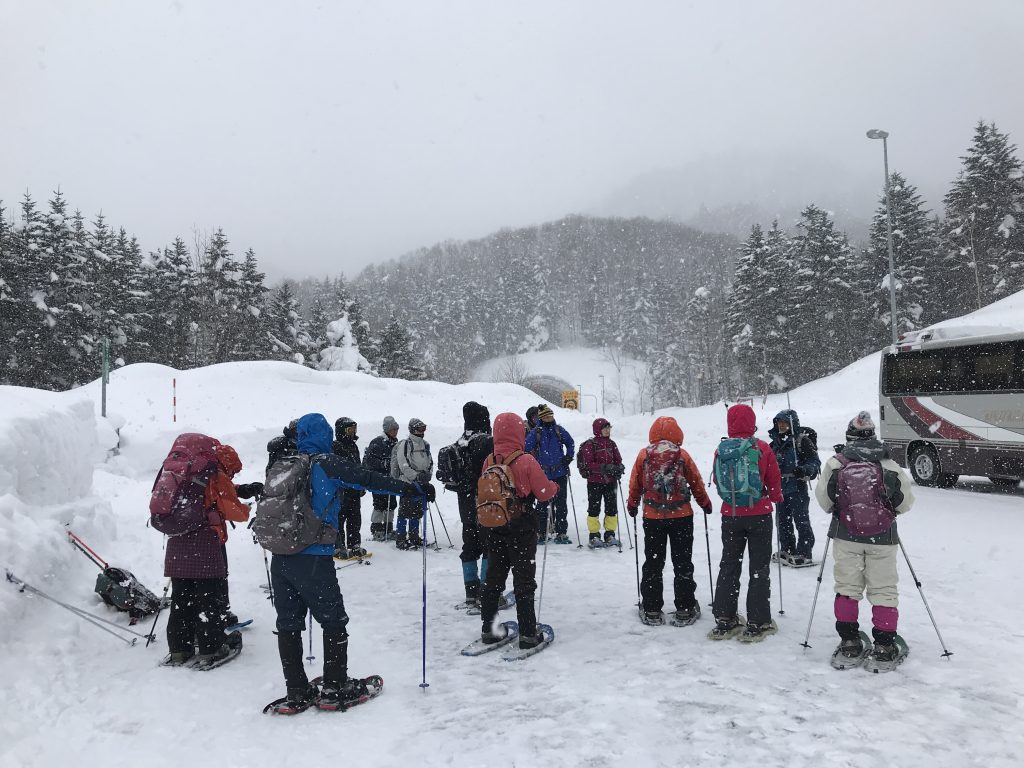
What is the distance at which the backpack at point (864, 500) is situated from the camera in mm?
4934

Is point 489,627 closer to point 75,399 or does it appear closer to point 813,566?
point 813,566

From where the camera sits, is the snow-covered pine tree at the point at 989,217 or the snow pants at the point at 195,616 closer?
the snow pants at the point at 195,616

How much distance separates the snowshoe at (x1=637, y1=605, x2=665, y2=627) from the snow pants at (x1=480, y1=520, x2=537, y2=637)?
1216mm

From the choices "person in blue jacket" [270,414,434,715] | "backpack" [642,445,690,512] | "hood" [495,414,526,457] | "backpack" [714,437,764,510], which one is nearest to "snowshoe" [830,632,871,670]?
"backpack" [714,437,764,510]

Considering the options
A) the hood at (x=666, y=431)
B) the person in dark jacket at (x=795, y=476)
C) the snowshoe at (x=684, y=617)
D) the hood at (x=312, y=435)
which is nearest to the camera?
the hood at (x=312, y=435)

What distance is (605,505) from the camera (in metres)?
9.77

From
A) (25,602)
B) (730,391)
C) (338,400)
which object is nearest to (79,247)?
(338,400)

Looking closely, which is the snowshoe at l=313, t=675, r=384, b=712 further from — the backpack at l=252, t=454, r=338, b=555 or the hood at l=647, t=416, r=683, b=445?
the hood at l=647, t=416, r=683, b=445

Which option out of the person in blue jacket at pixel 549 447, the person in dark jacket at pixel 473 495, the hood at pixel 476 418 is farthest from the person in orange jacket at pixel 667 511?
the person in blue jacket at pixel 549 447

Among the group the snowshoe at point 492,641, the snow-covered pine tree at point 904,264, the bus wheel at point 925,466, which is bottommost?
the snowshoe at point 492,641

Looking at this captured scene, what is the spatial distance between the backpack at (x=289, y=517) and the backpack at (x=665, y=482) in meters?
3.04

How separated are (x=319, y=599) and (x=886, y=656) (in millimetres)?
4394

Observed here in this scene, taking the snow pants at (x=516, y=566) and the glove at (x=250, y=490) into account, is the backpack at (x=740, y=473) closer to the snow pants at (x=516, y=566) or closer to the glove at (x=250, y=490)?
the snow pants at (x=516, y=566)

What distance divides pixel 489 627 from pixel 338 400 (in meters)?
18.2
